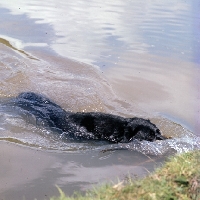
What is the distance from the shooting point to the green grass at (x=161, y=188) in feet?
8.96

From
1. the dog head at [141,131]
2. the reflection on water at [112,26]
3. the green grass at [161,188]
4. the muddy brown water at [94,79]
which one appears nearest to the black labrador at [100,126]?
the dog head at [141,131]

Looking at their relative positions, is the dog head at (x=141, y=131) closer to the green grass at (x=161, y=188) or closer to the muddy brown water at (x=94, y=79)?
the muddy brown water at (x=94, y=79)

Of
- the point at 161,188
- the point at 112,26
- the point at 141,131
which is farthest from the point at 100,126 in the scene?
the point at 112,26

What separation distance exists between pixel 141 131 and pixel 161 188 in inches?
105

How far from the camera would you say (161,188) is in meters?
2.78

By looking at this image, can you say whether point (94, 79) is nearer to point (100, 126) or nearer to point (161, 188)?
point (100, 126)

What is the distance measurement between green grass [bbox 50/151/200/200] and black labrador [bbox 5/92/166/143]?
2.36m

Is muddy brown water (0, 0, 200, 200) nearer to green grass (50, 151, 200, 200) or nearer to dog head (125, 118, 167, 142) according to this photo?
dog head (125, 118, 167, 142)

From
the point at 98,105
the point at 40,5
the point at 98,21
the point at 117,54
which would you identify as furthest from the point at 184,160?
the point at 40,5

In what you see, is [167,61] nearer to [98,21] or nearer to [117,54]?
[117,54]

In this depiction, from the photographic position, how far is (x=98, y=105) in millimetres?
7332

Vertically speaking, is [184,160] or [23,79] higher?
[184,160]

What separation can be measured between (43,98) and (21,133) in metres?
1.36

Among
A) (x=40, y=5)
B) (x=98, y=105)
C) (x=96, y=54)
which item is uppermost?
(x=40, y=5)
